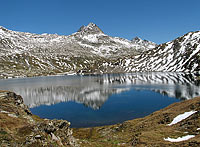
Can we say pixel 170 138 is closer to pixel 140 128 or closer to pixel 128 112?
pixel 140 128

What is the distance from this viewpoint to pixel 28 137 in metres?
15.6

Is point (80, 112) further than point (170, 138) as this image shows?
Yes

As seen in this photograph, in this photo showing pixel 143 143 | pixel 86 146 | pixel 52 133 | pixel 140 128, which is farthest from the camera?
pixel 140 128

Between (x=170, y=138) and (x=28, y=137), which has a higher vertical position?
(x=28, y=137)

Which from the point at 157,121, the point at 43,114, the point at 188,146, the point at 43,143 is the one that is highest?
the point at 43,143

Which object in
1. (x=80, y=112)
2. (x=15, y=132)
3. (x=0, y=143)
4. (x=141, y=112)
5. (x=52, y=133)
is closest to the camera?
(x=0, y=143)

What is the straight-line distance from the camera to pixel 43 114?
72.7 m

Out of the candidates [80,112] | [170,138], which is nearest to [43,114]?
[80,112]

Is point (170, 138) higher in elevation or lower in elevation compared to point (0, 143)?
lower

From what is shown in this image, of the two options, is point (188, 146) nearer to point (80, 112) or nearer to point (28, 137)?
point (28, 137)

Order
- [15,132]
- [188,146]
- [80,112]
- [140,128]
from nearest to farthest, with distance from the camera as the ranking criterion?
[15,132] < [188,146] < [140,128] < [80,112]

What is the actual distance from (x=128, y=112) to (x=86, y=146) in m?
46.9

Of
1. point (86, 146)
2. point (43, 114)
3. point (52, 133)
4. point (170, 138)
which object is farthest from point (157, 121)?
point (43, 114)

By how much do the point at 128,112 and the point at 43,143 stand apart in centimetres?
5516
